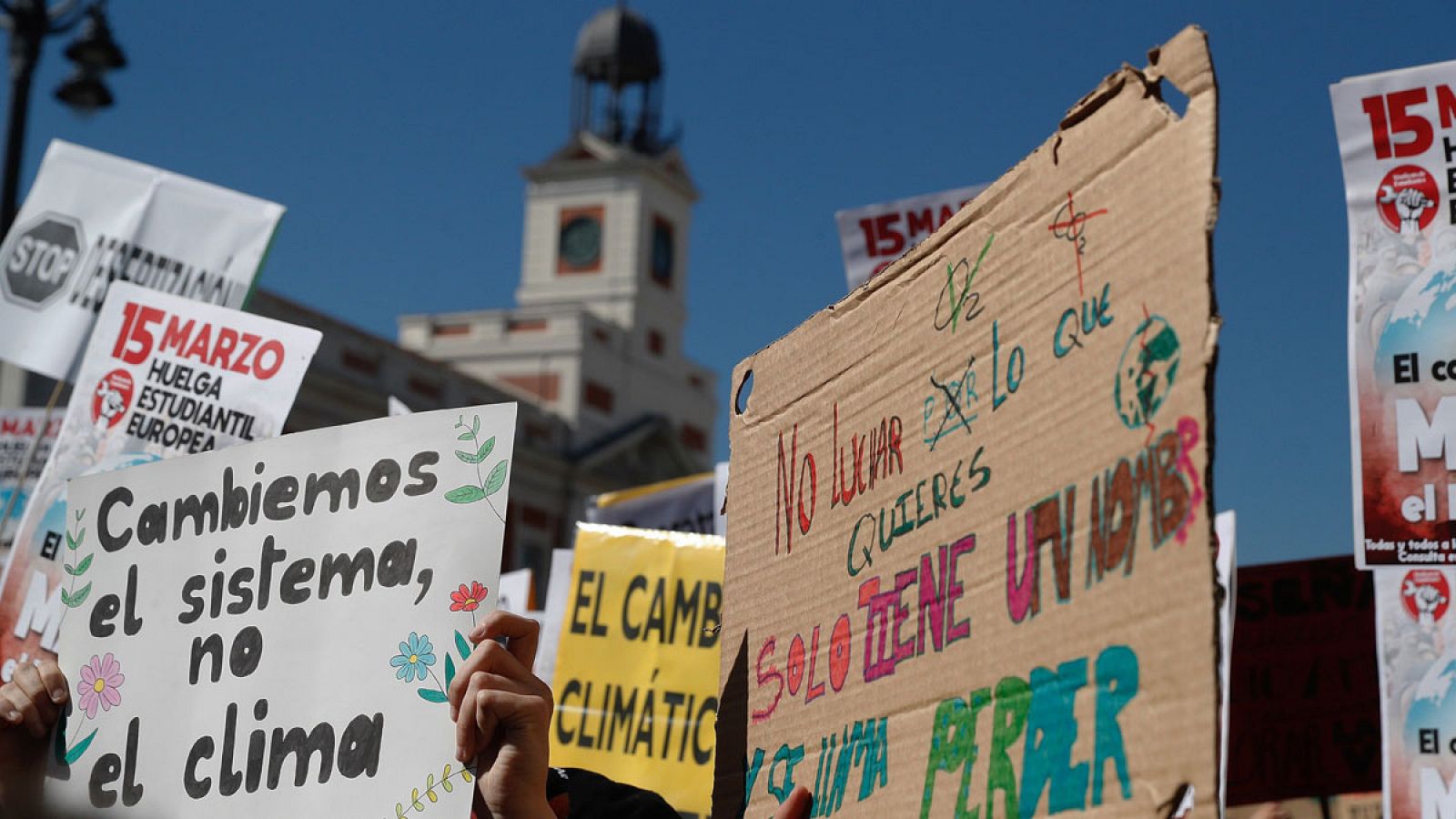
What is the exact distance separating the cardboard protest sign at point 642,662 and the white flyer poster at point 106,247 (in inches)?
45.0

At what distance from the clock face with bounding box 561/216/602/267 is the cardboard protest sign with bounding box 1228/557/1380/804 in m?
Result: 50.4

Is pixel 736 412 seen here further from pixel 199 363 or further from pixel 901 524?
pixel 199 363

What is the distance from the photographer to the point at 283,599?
2.13m

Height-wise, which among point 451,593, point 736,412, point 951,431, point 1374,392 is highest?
point 1374,392

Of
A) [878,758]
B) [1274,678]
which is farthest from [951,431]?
[1274,678]

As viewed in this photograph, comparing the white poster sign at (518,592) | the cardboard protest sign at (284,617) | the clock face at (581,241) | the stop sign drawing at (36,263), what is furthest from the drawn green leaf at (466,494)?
the clock face at (581,241)

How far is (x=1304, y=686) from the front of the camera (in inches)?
135

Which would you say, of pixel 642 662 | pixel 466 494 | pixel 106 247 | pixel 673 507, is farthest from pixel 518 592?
pixel 466 494

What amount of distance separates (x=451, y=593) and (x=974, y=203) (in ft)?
2.39

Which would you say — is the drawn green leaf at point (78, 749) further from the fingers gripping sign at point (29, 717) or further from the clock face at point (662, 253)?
the clock face at point (662, 253)

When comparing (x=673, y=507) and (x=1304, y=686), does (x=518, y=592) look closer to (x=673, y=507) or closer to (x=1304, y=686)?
(x=673, y=507)

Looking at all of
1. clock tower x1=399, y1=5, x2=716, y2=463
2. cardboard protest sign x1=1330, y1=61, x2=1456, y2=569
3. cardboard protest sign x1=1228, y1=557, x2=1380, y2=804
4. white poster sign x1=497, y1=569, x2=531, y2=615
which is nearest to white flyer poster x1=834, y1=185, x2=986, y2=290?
white poster sign x1=497, y1=569, x2=531, y2=615

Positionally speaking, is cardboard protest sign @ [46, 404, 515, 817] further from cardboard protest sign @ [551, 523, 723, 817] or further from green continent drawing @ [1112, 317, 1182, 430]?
cardboard protest sign @ [551, 523, 723, 817]

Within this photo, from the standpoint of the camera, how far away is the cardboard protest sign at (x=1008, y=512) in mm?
1380
